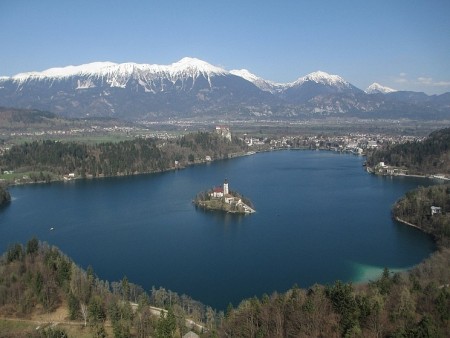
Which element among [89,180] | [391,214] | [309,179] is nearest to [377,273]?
[391,214]

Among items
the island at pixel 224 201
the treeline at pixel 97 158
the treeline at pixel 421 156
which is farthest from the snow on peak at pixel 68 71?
the island at pixel 224 201

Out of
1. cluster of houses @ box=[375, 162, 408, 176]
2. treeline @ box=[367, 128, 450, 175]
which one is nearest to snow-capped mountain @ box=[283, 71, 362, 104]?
treeline @ box=[367, 128, 450, 175]

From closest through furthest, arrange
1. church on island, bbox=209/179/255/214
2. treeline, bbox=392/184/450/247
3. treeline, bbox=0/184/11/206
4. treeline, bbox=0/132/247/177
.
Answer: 1. treeline, bbox=392/184/450/247
2. church on island, bbox=209/179/255/214
3. treeline, bbox=0/184/11/206
4. treeline, bbox=0/132/247/177

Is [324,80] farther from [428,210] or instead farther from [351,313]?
[351,313]

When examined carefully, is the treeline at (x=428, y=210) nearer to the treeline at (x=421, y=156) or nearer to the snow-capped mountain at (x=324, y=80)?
the treeline at (x=421, y=156)

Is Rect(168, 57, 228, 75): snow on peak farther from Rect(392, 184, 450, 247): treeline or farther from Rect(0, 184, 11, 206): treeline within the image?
Rect(392, 184, 450, 247): treeline

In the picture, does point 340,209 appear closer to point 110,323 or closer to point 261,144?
point 110,323
